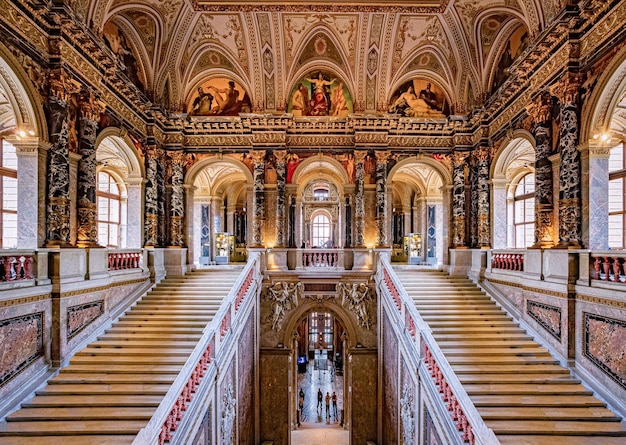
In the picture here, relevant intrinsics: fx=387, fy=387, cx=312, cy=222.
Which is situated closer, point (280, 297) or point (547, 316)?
point (547, 316)

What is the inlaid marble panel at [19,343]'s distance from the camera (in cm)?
629

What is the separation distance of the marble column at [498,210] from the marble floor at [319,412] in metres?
8.75

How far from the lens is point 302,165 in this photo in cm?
1388

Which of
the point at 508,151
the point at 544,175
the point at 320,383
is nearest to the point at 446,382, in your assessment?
the point at 544,175

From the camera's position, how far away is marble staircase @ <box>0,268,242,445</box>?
20.2ft

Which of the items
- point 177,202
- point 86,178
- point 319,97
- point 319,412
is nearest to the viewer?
point 86,178

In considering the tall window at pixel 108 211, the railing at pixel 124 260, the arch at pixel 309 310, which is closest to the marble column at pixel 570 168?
the arch at pixel 309 310

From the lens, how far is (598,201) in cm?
783

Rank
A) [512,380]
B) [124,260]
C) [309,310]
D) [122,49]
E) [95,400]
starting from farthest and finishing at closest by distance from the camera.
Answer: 1. [309,310]
2. [122,49]
3. [124,260]
4. [512,380]
5. [95,400]

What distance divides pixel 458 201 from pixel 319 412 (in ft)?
38.0

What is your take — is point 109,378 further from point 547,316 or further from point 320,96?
point 320,96

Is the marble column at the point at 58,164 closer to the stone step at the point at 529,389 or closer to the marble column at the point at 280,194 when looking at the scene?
the marble column at the point at 280,194

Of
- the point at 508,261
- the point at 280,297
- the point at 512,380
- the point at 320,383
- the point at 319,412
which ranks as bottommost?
the point at 320,383

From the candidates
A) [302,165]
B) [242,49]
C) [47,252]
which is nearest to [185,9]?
[242,49]
